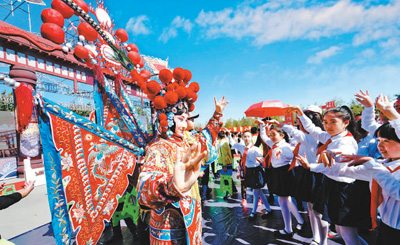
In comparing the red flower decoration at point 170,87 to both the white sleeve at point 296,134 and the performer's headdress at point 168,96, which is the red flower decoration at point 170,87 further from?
the white sleeve at point 296,134

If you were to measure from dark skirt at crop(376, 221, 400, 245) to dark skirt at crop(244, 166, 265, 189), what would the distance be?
252cm

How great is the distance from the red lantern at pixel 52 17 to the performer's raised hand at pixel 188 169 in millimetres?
1517

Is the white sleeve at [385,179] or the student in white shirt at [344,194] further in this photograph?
the student in white shirt at [344,194]

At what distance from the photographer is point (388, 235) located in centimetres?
156

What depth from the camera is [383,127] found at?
1641 millimetres

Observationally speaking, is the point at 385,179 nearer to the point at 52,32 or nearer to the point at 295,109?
the point at 295,109

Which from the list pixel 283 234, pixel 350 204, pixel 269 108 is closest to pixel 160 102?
pixel 350 204

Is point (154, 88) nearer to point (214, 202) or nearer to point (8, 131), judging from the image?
point (214, 202)

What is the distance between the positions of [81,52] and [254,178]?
3.84 meters

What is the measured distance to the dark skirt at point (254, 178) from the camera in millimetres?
4141

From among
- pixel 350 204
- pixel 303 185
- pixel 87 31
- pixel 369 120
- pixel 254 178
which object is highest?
pixel 87 31

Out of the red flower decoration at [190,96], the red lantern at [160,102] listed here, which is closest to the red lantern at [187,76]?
the red flower decoration at [190,96]

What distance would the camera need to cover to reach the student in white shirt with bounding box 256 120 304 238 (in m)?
3.29

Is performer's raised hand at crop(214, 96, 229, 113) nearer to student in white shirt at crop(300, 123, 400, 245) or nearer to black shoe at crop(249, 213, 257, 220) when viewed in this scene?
student in white shirt at crop(300, 123, 400, 245)
